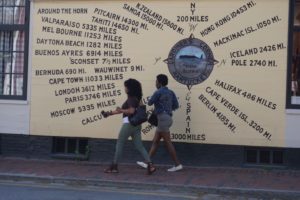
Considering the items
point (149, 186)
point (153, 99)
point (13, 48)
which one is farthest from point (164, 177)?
point (13, 48)

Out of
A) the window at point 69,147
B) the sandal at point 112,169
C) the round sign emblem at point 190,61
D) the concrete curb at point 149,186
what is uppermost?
the round sign emblem at point 190,61

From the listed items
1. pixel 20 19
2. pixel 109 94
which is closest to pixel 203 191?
pixel 109 94

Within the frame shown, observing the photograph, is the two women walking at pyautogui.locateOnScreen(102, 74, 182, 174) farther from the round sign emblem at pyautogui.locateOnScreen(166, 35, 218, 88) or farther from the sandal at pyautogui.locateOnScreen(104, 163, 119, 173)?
the round sign emblem at pyautogui.locateOnScreen(166, 35, 218, 88)

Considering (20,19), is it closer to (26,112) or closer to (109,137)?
(26,112)

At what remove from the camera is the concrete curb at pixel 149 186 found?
9656 mm

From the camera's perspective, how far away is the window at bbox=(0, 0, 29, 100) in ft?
42.4

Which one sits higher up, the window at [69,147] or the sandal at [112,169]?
the window at [69,147]

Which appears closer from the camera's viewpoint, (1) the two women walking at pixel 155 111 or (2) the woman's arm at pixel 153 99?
(1) the two women walking at pixel 155 111

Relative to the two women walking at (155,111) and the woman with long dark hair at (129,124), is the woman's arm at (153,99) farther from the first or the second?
the woman with long dark hair at (129,124)

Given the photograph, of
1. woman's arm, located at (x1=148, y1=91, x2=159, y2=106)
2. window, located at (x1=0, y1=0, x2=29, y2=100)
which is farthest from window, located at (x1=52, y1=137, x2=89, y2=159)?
woman's arm, located at (x1=148, y1=91, x2=159, y2=106)

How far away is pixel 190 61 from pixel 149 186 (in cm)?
302

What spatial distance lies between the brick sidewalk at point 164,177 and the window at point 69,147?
32cm

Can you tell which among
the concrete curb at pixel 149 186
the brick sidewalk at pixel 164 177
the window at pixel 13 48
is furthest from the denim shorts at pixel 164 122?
the window at pixel 13 48

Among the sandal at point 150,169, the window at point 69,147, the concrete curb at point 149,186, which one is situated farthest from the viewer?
the window at point 69,147
